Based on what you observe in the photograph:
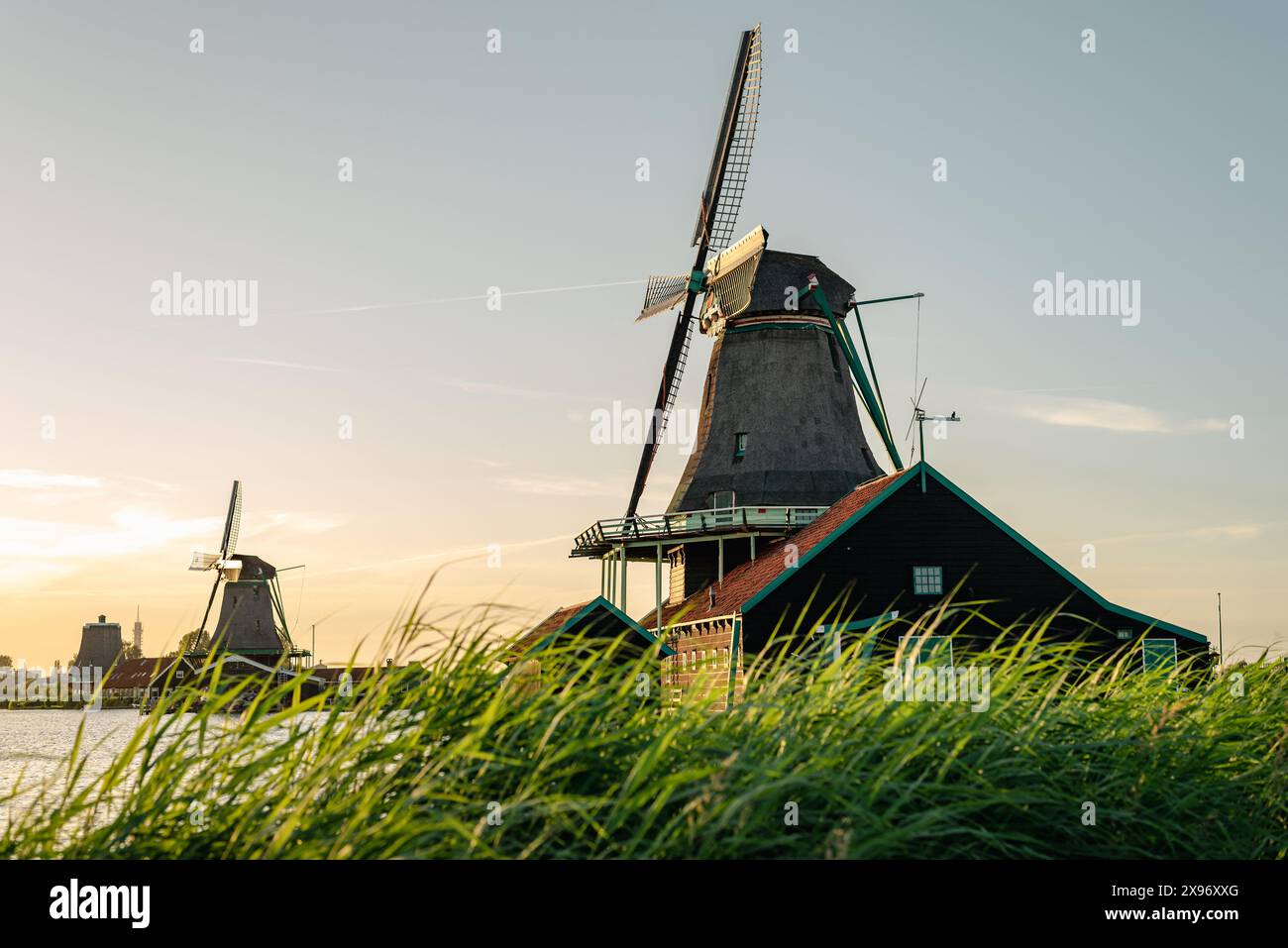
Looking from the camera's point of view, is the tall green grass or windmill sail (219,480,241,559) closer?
the tall green grass

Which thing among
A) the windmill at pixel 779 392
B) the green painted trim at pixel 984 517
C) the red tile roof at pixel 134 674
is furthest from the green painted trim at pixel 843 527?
the red tile roof at pixel 134 674

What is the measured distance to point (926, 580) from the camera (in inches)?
1096

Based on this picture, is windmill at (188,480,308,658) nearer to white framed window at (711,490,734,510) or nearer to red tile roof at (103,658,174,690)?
red tile roof at (103,658,174,690)

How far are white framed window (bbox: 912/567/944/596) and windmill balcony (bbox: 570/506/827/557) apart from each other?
5.68m

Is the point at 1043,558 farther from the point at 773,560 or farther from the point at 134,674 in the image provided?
the point at 134,674

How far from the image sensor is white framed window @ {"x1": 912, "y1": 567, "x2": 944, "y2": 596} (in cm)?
2783

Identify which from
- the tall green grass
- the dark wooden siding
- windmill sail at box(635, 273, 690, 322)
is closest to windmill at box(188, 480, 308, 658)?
windmill sail at box(635, 273, 690, 322)

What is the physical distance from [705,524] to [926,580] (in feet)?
25.1

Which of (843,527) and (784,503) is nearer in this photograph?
(843,527)

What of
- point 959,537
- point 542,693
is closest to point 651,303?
point 959,537

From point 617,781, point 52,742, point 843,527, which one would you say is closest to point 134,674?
point 52,742

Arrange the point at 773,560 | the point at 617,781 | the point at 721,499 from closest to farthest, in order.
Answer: the point at 617,781 → the point at 773,560 → the point at 721,499

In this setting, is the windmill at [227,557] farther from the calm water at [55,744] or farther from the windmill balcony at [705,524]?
the windmill balcony at [705,524]
